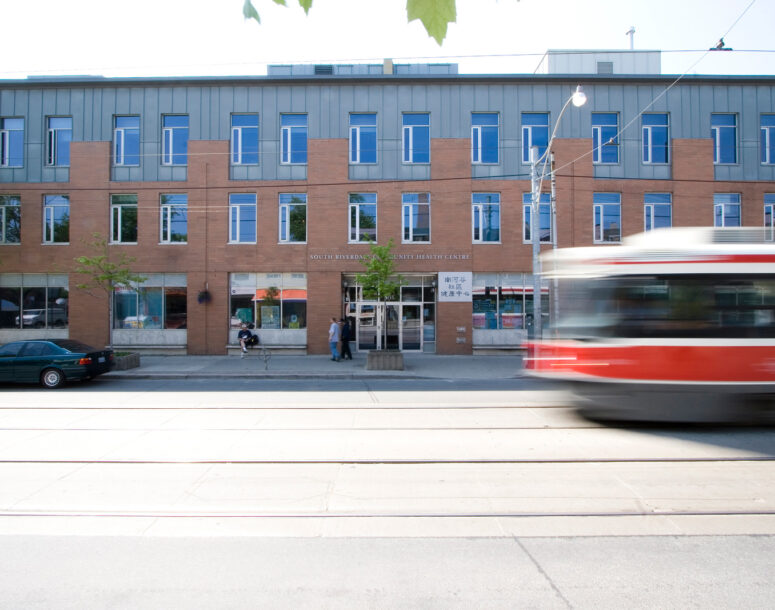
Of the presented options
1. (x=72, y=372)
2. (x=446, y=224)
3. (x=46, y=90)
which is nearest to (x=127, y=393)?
(x=72, y=372)

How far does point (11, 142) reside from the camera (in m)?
22.7

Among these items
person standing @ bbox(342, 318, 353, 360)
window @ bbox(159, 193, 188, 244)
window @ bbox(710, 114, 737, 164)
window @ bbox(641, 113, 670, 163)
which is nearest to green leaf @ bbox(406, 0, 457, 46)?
person standing @ bbox(342, 318, 353, 360)

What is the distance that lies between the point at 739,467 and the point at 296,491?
5334 millimetres

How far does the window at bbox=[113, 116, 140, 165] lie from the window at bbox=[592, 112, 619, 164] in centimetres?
1939

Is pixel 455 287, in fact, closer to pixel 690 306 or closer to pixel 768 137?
pixel 690 306

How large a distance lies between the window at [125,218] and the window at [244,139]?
4.69m

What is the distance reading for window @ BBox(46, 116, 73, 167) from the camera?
22.6 metres

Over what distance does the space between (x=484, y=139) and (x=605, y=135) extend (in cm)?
516

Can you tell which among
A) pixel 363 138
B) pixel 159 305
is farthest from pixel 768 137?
pixel 159 305

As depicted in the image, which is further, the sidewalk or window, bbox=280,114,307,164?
window, bbox=280,114,307,164

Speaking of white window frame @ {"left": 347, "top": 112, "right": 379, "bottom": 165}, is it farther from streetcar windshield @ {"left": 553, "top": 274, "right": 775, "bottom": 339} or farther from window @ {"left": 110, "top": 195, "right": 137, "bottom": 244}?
streetcar windshield @ {"left": 553, "top": 274, "right": 775, "bottom": 339}

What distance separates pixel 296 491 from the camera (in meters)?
5.66

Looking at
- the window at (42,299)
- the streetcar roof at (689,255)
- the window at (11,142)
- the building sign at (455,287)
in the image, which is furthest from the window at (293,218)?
the streetcar roof at (689,255)

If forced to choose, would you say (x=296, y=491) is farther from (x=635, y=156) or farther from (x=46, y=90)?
(x=46, y=90)
